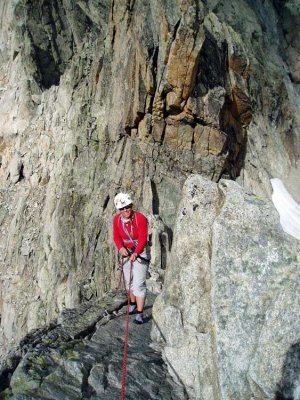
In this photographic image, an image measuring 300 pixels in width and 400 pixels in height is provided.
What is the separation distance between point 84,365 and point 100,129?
22755 millimetres

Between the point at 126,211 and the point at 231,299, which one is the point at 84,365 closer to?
the point at 231,299

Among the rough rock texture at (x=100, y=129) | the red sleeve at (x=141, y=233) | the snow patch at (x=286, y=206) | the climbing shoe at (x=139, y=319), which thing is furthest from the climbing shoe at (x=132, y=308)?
the snow patch at (x=286, y=206)

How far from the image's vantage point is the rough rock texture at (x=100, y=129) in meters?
25.6

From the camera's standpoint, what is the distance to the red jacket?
33.8ft

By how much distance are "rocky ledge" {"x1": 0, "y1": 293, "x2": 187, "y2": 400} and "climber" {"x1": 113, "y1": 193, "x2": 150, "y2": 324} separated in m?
0.87

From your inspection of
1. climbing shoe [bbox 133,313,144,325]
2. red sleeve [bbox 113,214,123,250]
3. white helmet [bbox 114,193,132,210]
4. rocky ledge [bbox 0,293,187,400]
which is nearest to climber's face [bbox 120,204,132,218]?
white helmet [bbox 114,193,132,210]

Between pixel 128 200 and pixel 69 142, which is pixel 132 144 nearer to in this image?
pixel 69 142

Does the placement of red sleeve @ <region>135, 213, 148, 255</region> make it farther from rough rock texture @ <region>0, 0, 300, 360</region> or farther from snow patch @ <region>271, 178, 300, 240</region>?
snow patch @ <region>271, 178, 300, 240</region>

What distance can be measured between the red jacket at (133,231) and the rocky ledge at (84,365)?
1991 millimetres

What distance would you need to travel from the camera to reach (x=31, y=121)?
122 ft

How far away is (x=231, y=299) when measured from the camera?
301 inches

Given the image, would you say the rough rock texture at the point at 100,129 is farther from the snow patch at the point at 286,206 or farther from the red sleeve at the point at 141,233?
the red sleeve at the point at 141,233

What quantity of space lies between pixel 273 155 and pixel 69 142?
1915 centimetres

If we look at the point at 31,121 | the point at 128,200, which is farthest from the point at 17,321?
the point at 128,200
